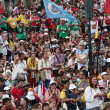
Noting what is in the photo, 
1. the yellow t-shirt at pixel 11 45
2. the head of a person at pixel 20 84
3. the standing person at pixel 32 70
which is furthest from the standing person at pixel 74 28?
the head of a person at pixel 20 84

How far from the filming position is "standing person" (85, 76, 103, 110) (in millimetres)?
9242

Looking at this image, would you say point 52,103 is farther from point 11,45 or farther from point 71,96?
point 11,45

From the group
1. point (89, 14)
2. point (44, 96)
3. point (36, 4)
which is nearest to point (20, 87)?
point (44, 96)

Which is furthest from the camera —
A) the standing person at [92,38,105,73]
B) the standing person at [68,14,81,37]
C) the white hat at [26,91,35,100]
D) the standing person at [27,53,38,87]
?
the standing person at [68,14,81,37]

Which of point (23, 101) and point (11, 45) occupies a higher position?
point (11, 45)

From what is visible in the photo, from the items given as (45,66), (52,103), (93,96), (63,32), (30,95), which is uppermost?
(63,32)

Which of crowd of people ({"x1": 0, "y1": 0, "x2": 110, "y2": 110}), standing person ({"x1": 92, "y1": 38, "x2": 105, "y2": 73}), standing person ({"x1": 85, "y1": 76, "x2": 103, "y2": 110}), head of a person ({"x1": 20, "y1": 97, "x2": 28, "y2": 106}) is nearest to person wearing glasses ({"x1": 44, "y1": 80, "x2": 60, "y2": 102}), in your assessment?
crowd of people ({"x1": 0, "y1": 0, "x2": 110, "y2": 110})

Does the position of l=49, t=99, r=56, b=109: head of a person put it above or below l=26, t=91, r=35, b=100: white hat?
below

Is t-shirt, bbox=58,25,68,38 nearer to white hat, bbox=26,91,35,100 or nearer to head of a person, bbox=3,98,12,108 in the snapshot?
white hat, bbox=26,91,35,100

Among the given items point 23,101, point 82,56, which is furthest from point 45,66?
point 23,101

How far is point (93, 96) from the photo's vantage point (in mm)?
9258

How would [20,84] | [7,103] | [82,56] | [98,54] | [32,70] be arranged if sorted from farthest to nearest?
[82,56], [98,54], [32,70], [20,84], [7,103]

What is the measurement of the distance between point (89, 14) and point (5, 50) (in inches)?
233

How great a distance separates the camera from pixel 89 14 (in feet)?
37.7
